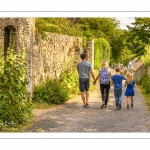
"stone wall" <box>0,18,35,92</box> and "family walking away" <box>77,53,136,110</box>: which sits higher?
"stone wall" <box>0,18,35,92</box>

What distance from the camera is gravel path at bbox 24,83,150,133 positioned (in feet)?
29.3

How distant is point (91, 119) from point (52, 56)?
16.3 feet

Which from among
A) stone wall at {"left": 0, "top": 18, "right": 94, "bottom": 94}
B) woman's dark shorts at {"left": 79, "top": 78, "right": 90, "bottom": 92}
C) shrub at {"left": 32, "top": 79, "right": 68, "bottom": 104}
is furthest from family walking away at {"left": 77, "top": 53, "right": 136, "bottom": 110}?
stone wall at {"left": 0, "top": 18, "right": 94, "bottom": 94}

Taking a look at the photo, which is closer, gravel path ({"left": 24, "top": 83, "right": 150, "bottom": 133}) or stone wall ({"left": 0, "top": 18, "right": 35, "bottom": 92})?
gravel path ({"left": 24, "top": 83, "right": 150, "bottom": 133})

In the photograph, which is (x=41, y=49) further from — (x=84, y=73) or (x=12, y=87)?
(x=12, y=87)

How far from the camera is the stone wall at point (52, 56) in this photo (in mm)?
13055

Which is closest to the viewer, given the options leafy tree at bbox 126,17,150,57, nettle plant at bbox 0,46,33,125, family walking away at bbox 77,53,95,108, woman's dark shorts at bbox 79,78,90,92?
nettle plant at bbox 0,46,33,125

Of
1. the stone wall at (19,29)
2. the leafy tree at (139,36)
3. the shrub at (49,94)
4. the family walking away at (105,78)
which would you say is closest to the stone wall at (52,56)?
the shrub at (49,94)

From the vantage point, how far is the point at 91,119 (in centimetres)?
1008

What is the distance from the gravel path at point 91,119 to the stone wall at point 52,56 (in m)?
1.38

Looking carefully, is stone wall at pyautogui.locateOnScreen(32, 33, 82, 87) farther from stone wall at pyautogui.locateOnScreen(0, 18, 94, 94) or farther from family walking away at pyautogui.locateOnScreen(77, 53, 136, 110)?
family walking away at pyautogui.locateOnScreen(77, 53, 136, 110)

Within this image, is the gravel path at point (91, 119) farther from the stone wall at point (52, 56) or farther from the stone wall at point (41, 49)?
the stone wall at point (52, 56)

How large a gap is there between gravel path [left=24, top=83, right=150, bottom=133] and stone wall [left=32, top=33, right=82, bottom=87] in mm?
1385

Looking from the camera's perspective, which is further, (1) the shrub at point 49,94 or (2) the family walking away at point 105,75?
(1) the shrub at point 49,94
